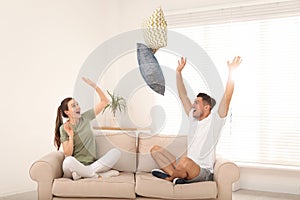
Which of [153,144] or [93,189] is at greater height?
[153,144]

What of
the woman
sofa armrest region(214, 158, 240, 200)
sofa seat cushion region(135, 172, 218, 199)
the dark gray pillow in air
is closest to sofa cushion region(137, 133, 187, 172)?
the woman

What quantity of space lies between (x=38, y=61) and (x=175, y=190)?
2.63 meters

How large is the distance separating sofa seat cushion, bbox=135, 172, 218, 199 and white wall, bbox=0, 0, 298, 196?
1.97 meters

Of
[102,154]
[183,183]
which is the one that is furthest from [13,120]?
[183,183]

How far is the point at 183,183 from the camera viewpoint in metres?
3.44

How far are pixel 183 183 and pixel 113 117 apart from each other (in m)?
2.67

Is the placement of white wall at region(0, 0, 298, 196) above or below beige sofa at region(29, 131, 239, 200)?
above

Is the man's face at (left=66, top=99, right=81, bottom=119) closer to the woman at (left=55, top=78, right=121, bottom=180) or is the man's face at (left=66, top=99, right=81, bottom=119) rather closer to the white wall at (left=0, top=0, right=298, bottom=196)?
the woman at (left=55, top=78, right=121, bottom=180)

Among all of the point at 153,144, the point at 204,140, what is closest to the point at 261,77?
the point at 204,140

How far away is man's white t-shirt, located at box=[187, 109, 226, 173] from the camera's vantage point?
369cm

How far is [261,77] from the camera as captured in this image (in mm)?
4984

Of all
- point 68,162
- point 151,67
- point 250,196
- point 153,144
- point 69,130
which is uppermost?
point 151,67

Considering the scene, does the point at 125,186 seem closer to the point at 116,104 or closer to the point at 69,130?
the point at 69,130

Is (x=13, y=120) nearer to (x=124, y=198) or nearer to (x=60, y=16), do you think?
(x=60, y=16)
